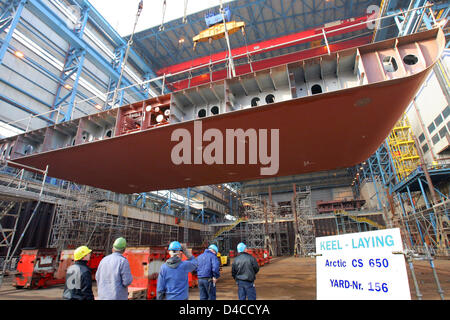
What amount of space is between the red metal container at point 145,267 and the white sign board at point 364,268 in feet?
17.6

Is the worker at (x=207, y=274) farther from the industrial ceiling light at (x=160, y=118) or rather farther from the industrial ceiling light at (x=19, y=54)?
the industrial ceiling light at (x=19, y=54)

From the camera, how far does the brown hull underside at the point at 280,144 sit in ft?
20.4

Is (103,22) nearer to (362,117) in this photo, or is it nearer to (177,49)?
(177,49)

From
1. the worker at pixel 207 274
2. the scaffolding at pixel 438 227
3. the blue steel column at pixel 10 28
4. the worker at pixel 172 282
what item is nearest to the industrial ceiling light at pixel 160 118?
the worker at pixel 207 274

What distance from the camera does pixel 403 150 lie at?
1045 inches

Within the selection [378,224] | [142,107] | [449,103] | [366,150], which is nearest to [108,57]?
[142,107]

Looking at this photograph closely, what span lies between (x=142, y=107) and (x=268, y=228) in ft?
85.9

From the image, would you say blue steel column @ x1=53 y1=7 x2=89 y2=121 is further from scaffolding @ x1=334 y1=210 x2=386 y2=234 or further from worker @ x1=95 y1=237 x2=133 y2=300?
scaffolding @ x1=334 y1=210 x2=386 y2=234

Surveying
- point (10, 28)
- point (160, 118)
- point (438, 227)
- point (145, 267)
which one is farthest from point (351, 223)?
point (10, 28)

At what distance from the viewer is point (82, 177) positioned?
437 inches

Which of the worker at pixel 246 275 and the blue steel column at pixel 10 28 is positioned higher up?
the blue steel column at pixel 10 28

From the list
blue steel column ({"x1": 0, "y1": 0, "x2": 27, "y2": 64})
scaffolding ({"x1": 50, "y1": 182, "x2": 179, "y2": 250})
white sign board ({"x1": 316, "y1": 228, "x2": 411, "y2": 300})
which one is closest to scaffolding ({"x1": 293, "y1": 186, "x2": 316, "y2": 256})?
scaffolding ({"x1": 50, "y1": 182, "x2": 179, "y2": 250})

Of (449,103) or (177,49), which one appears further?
(177,49)
